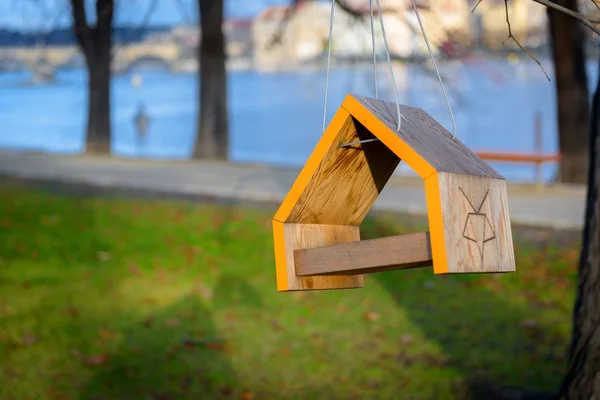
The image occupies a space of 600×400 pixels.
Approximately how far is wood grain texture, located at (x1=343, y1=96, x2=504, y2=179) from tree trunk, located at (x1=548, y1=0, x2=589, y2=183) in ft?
31.9

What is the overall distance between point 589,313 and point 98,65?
967 centimetres

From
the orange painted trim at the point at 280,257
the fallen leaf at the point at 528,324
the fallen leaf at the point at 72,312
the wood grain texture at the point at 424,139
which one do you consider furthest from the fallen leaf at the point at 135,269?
the wood grain texture at the point at 424,139

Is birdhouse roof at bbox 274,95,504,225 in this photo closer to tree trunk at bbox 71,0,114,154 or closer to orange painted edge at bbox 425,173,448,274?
orange painted edge at bbox 425,173,448,274

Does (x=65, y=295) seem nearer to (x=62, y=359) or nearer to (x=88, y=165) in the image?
(x=62, y=359)

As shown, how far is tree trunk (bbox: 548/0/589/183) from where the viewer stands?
12.1 m

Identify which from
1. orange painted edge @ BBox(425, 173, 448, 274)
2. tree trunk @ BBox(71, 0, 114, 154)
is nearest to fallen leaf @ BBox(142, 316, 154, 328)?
tree trunk @ BBox(71, 0, 114, 154)

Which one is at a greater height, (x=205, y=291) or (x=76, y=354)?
(x=205, y=291)

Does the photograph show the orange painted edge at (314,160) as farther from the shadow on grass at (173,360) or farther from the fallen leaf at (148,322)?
the fallen leaf at (148,322)

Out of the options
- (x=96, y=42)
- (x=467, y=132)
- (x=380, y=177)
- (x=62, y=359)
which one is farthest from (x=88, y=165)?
(x=467, y=132)

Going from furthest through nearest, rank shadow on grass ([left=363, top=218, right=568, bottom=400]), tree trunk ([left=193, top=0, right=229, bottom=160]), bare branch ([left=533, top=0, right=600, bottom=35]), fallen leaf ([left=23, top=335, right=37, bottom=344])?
tree trunk ([left=193, top=0, right=229, bottom=160]), fallen leaf ([left=23, top=335, right=37, bottom=344]), shadow on grass ([left=363, top=218, right=568, bottom=400]), bare branch ([left=533, top=0, right=600, bottom=35])

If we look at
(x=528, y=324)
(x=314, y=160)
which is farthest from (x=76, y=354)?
(x=314, y=160)

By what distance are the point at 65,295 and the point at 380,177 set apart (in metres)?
5.35

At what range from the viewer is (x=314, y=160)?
8.92ft

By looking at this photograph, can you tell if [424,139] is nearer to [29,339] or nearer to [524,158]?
[29,339]
